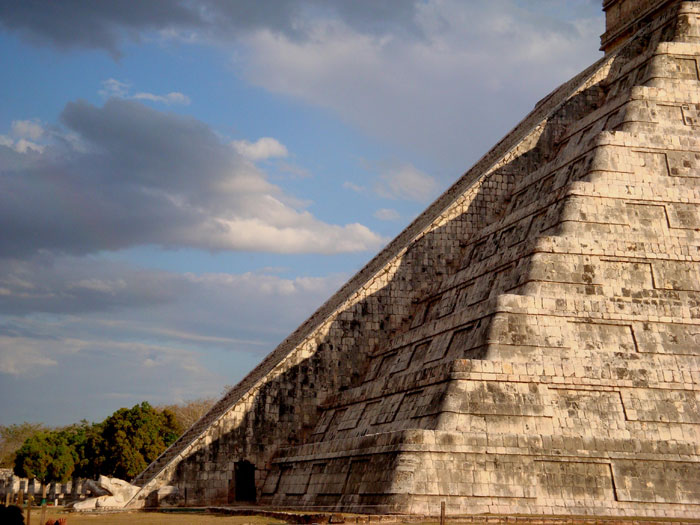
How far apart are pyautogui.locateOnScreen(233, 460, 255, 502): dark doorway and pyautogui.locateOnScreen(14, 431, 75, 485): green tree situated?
Result: 20.1 metres

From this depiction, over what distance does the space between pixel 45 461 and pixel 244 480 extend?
20.3 meters

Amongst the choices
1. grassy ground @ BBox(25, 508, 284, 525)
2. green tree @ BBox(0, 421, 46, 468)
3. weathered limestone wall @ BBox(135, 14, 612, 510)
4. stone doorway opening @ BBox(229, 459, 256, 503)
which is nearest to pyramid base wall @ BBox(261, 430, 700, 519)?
grassy ground @ BBox(25, 508, 284, 525)

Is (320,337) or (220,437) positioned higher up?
(320,337)

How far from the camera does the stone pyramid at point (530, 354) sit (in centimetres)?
1838

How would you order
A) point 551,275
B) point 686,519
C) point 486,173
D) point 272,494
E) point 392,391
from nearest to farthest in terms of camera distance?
point 686,519, point 551,275, point 392,391, point 272,494, point 486,173

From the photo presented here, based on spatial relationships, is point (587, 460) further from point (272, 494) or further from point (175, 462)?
point (175, 462)

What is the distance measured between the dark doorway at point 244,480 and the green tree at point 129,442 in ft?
56.6

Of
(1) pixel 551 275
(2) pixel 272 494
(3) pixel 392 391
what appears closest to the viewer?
(1) pixel 551 275

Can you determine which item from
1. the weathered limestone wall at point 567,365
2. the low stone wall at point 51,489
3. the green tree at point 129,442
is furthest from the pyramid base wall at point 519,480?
the low stone wall at point 51,489

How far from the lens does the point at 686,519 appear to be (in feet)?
59.1

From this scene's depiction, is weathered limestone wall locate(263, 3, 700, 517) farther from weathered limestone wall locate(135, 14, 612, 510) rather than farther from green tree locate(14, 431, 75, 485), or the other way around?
green tree locate(14, 431, 75, 485)

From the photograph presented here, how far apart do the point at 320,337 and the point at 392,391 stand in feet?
17.0

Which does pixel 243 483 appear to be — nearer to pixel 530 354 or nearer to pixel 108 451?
pixel 530 354

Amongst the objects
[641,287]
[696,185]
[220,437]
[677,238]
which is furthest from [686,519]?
[220,437]
